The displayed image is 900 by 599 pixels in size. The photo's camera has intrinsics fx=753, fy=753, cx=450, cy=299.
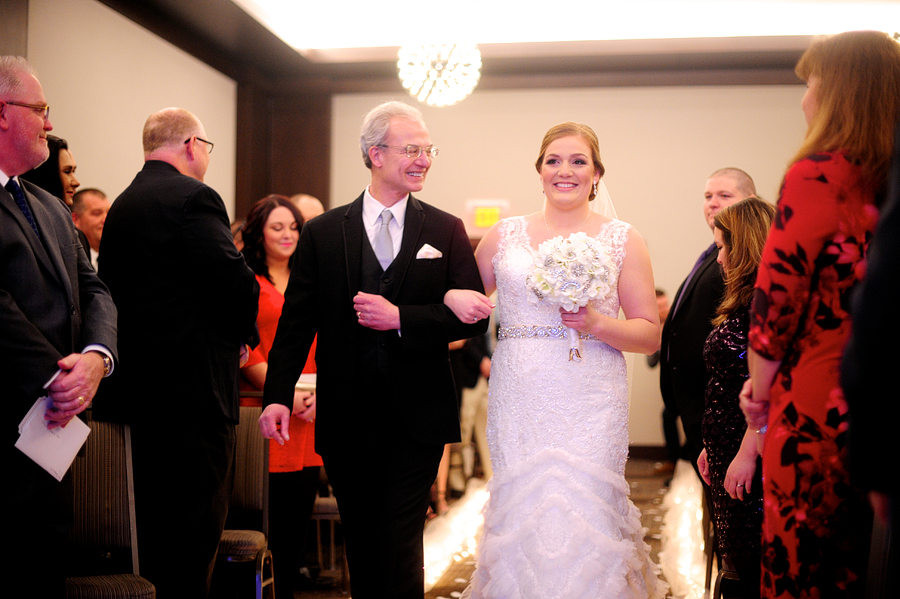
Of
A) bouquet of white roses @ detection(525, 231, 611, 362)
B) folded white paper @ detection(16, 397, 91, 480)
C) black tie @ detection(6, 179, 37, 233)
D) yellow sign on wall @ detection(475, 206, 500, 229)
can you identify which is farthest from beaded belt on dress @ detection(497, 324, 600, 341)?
yellow sign on wall @ detection(475, 206, 500, 229)

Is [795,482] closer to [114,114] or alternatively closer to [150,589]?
[150,589]

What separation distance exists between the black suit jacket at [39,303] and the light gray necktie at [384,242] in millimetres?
912

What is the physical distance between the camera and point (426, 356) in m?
2.60

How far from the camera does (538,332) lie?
9.55ft

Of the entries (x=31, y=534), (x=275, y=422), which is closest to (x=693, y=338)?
(x=275, y=422)

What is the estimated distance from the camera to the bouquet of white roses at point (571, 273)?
266 centimetres

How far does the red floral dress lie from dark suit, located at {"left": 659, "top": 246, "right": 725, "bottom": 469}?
1.55m

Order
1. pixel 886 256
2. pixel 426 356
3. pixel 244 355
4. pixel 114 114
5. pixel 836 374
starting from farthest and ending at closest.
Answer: pixel 114 114 → pixel 244 355 → pixel 426 356 → pixel 836 374 → pixel 886 256

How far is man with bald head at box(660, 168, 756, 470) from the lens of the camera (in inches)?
132

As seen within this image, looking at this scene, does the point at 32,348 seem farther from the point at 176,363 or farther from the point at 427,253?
the point at 427,253

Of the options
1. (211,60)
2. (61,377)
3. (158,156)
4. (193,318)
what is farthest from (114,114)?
(61,377)

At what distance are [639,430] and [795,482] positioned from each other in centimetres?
722

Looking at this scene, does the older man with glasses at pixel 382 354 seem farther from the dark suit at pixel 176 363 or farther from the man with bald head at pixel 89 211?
the man with bald head at pixel 89 211

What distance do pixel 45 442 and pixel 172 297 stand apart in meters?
0.80
